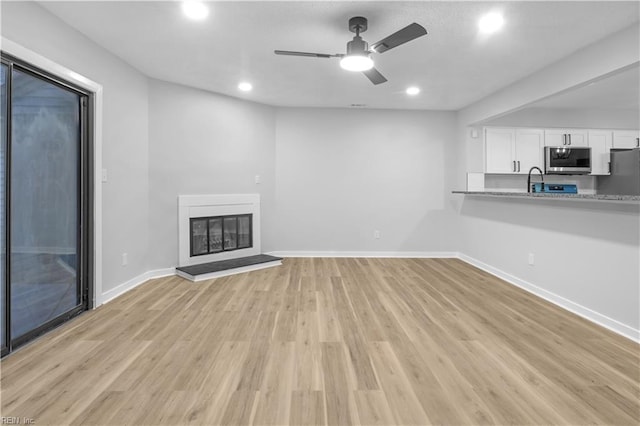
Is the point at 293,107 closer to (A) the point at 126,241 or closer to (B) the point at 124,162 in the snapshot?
(B) the point at 124,162

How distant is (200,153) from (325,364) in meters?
3.53

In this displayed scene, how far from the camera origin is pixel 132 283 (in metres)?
3.77

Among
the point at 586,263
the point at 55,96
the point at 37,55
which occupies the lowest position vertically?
the point at 586,263

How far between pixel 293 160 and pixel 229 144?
3.66 ft

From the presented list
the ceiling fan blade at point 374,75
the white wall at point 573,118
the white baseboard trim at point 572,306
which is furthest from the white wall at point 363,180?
the ceiling fan blade at point 374,75

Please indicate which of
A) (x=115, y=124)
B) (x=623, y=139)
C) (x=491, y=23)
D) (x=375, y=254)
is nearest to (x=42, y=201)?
(x=115, y=124)

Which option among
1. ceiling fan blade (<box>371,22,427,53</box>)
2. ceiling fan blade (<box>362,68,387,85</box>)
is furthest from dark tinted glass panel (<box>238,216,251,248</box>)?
ceiling fan blade (<box>371,22,427,53</box>)

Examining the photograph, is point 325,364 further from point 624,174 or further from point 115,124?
point 624,174

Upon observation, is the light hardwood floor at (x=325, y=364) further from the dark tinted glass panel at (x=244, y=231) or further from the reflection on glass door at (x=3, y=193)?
the dark tinted glass panel at (x=244, y=231)

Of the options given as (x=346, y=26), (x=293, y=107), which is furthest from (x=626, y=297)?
(x=293, y=107)

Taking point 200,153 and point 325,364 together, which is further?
point 200,153

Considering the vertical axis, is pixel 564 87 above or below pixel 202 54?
below

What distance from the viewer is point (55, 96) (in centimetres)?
276

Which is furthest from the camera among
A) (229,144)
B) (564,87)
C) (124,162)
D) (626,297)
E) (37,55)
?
(229,144)
